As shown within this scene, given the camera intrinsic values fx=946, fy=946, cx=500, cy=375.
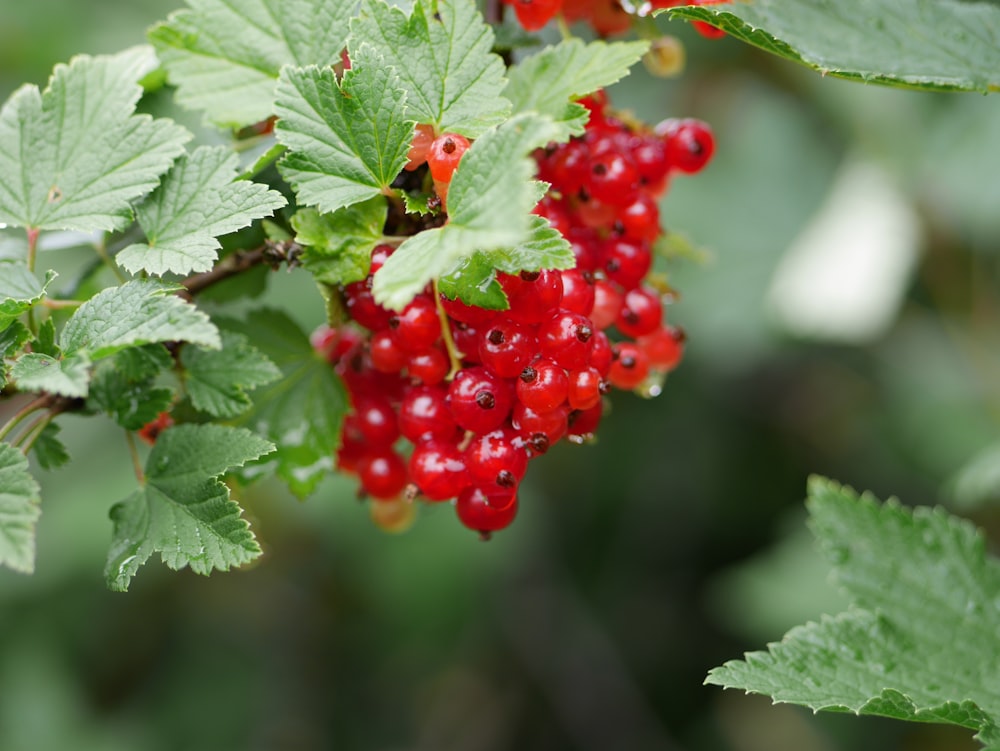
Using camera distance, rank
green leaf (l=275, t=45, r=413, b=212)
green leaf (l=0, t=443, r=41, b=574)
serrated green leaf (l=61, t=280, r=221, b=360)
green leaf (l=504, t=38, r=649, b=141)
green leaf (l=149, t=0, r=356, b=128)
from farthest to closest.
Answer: green leaf (l=149, t=0, r=356, b=128) → green leaf (l=504, t=38, r=649, b=141) → green leaf (l=275, t=45, r=413, b=212) → serrated green leaf (l=61, t=280, r=221, b=360) → green leaf (l=0, t=443, r=41, b=574)

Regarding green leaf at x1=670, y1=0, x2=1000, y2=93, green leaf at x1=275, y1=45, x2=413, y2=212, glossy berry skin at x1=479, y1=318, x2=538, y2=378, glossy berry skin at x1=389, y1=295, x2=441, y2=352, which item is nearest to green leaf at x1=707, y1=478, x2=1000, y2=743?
glossy berry skin at x1=479, y1=318, x2=538, y2=378

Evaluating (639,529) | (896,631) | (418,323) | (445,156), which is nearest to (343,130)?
(445,156)

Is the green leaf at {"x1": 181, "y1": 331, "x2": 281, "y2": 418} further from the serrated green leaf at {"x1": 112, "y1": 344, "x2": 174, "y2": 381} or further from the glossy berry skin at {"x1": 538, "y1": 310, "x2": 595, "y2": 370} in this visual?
the glossy berry skin at {"x1": 538, "y1": 310, "x2": 595, "y2": 370}

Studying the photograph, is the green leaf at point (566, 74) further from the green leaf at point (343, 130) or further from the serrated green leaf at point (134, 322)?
the serrated green leaf at point (134, 322)

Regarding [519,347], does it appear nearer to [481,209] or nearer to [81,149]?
[481,209]

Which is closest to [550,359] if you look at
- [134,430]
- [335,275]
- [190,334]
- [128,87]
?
[335,275]
